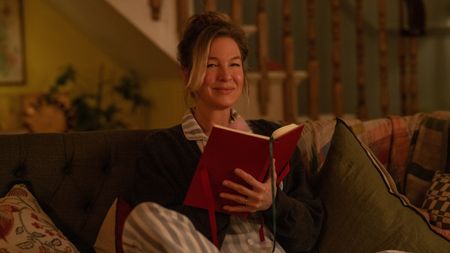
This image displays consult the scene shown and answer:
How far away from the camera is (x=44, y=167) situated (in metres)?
1.71

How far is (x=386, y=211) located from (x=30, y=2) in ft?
9.62

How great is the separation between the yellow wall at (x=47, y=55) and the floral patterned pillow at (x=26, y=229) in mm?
2257

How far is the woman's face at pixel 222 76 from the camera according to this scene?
151 cm

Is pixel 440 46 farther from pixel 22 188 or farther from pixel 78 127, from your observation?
pixel 22 188

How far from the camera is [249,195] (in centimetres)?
138

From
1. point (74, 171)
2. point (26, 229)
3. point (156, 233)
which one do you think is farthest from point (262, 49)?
point (156, 233)

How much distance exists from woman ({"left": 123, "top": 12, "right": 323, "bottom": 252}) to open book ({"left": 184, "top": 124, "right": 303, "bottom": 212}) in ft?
0.11

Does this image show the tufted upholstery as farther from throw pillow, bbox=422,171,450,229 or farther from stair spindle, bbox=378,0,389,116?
stair spindle, bbox=378,0,389,116

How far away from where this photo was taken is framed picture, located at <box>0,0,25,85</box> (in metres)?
3.70

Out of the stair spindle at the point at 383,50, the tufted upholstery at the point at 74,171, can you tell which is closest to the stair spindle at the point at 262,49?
the stair spindle at the point at 383,50

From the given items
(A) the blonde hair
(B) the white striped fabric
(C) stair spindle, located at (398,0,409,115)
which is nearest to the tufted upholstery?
(A) the blonde hair

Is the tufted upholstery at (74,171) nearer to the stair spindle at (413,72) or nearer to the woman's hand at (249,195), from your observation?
the woman's hand at (249,195)

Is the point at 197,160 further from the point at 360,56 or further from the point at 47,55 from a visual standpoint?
the point at 47,55

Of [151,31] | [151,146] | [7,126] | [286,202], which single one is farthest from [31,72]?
[286,202]
